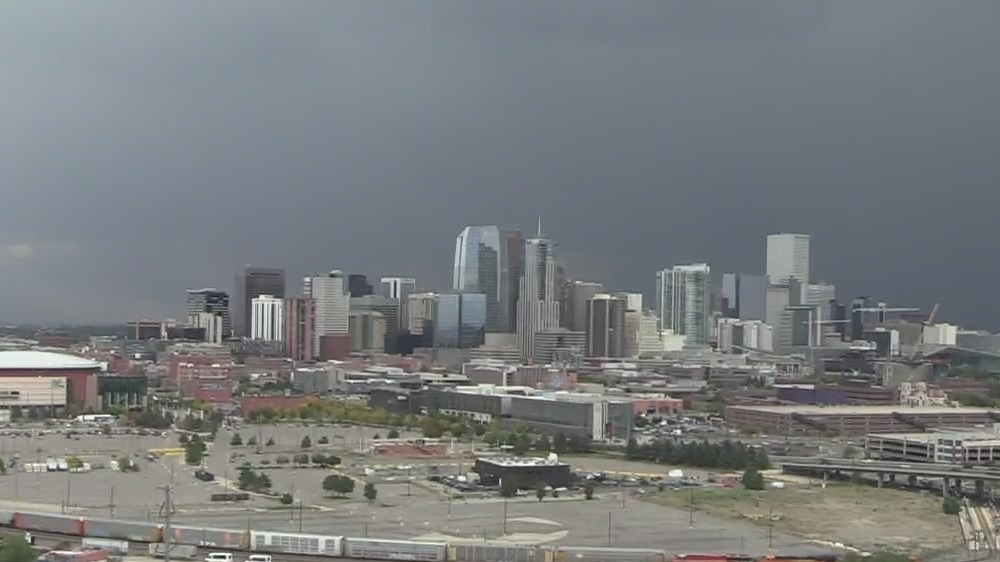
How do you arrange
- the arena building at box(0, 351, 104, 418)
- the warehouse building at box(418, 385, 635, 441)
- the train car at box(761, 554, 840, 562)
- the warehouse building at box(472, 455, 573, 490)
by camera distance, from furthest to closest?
the arena building at box(0, 351, 104, 418) → the warehouse building at box(418, 385, 635, 441) → the warehouse building at box(472, 455, 573, 490) → the train car at box(761, 554, 840, 562)

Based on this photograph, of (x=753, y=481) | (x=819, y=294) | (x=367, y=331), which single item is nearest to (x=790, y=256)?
(x=819, y=294)

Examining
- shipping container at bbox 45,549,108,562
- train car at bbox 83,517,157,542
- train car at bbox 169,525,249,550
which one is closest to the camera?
shipping container at bbox 45,549,108,562

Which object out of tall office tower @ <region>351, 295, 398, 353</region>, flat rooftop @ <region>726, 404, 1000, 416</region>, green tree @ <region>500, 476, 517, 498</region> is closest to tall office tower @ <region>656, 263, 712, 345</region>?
tall office tower @ <region>351, 295, 398, 353</region>

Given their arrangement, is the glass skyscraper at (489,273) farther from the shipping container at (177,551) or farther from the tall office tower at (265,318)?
the shipping container at (177,551)

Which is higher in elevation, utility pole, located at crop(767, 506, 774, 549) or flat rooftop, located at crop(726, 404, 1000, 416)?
utility pole, located at crop(767, 506, 774, 549)

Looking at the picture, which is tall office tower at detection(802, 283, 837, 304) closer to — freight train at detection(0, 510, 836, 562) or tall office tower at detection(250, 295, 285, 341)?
tall office tower at detection(250, 295, 285, 341)

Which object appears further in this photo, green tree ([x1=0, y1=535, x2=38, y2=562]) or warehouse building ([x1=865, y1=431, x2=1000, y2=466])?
warehouse building ([x1=865, y1=431, x2=1000, y2=466])

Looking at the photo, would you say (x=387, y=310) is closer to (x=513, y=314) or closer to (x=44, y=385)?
(x=513, y=314)

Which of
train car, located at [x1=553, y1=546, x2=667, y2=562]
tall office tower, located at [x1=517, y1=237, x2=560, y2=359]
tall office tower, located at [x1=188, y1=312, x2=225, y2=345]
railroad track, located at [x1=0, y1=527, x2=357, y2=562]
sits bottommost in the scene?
railroad track, located at [x1=0, y1=527, x2=357, y2=562]
